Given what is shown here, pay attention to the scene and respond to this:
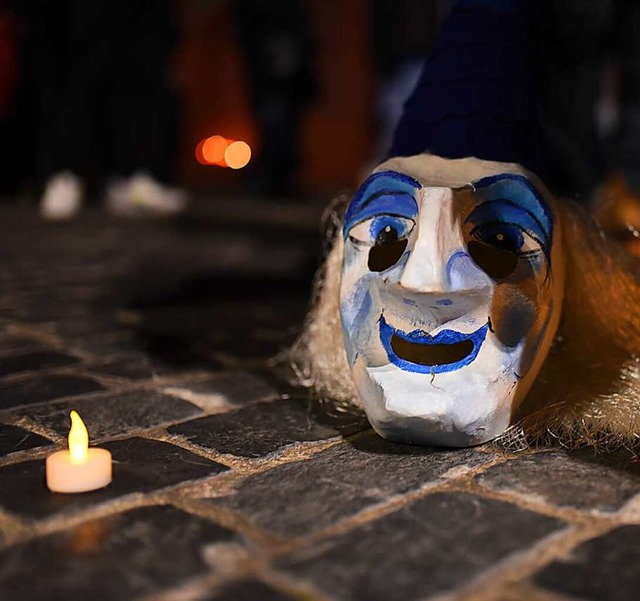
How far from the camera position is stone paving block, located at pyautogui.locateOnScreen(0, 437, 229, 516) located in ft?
4.90

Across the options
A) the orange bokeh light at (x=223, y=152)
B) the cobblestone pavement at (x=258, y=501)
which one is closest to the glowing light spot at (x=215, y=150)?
the orange bokeh light at (x=223, y=152)

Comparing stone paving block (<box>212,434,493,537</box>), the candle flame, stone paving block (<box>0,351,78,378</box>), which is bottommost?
stone paving block (<box>0,351,78,378</box>)

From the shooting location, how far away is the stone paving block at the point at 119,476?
149 cm

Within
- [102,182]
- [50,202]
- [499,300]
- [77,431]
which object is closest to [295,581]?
[77,431]

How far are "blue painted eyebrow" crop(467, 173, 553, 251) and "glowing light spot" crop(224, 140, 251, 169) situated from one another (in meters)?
7.64

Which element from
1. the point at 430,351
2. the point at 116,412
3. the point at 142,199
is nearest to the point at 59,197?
the point at 142,199

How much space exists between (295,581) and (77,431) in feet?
1.67

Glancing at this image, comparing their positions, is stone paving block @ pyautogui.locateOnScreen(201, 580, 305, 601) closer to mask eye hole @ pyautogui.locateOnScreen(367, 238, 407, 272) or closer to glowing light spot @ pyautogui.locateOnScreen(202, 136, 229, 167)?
mask eye hole @ pyautogui.locateOnScreen(367, 238, 407, 272)

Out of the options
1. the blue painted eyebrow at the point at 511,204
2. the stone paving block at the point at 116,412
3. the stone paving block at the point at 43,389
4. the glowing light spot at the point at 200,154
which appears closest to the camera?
the blue painted eyebrow at the point at 511,204

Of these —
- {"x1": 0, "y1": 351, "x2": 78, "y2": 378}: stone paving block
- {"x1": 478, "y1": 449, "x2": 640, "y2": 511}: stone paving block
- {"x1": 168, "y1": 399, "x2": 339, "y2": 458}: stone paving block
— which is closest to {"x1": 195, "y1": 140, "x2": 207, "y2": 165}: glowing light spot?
{"x1": 0, "y1": 351, "x2": 78, "y2": 378}: stone paving block

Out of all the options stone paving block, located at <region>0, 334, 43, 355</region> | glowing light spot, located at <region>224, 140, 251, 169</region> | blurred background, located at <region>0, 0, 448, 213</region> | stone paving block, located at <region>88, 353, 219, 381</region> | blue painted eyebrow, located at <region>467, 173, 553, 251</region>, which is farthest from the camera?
glowing light spot, located at <region>224, 140, 251, 169</region>

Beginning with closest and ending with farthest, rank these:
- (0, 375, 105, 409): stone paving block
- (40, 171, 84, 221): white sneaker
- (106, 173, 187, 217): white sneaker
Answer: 1. (0, 375, 105, 409): stone paving block
2. (40, 171, 84, 221): white sneaker
3. (106, 173, 187, 217): white sneaker

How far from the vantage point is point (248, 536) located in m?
1.39

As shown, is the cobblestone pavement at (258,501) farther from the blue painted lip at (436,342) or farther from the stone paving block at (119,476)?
the blue painted lip at (436,342)
